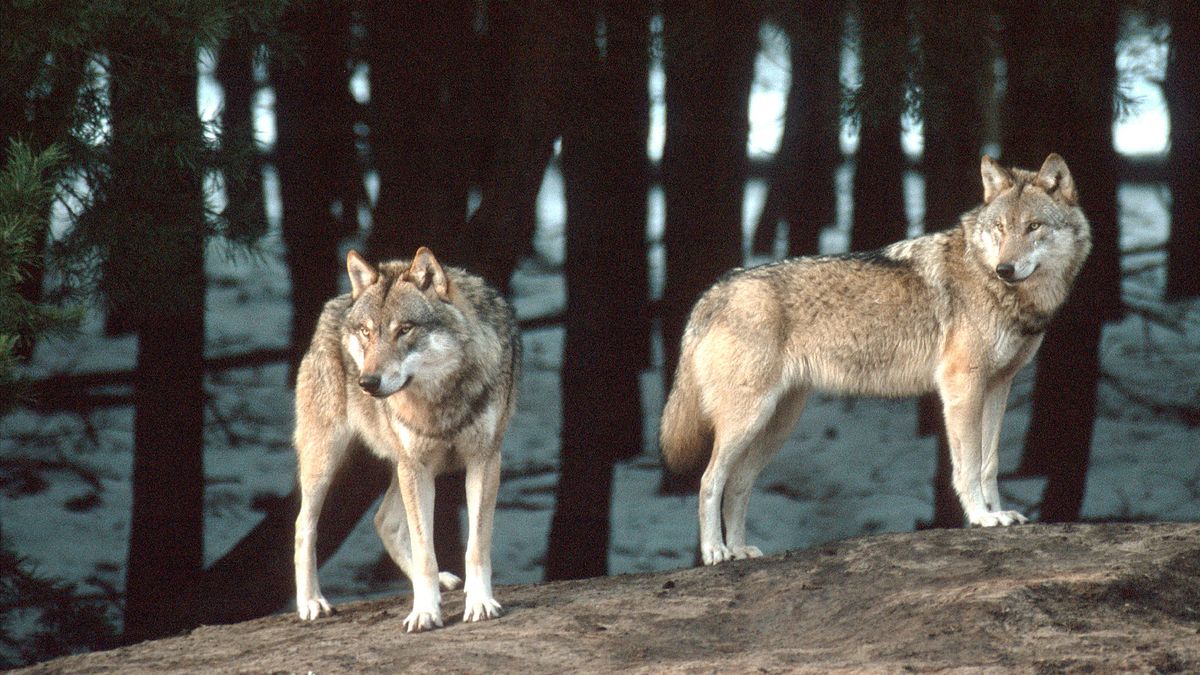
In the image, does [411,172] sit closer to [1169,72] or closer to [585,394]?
[585,394]

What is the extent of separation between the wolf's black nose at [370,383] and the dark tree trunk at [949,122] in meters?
3.77

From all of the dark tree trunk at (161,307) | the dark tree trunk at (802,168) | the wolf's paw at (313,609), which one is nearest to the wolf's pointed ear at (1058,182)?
the dark tree trunk at (802,168)

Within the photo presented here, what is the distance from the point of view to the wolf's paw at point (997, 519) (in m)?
6.98

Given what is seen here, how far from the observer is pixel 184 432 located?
9.89m

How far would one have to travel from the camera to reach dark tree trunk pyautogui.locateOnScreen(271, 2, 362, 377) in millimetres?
11500

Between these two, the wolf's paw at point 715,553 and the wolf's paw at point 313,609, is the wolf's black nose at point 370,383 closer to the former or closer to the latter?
the wolf's paw at point 313,609

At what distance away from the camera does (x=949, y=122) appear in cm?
1148

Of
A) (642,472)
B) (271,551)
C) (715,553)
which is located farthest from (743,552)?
(642,472)

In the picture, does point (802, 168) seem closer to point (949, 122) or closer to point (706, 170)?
point (949, 122)

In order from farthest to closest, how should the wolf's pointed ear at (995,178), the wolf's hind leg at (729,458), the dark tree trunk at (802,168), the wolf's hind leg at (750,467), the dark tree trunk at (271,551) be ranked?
the dark tree trunk at (802,168), the dark tree trunk at (271,551), the wolf's pointed ear at (995,178), the wolf's hind leg at (750,467), the wolf's hind leg at (729,458)

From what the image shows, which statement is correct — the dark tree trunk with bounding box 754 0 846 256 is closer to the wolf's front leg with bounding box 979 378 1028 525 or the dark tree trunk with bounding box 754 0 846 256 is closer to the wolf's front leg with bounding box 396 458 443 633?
the wolf's front leg with bounding box 979 378 1028 525

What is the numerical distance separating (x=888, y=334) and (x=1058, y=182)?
3.98 feet

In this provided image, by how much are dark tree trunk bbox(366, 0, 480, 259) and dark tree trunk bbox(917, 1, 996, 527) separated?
3399 millimetres

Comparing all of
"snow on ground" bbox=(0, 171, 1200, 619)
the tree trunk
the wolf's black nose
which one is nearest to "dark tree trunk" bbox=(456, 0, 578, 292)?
the tree trunk
